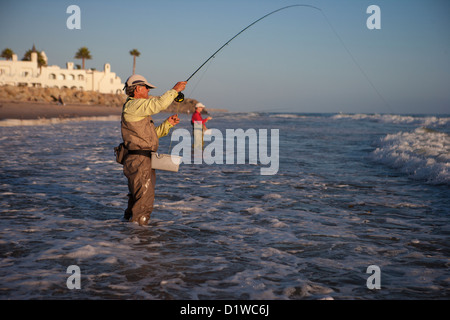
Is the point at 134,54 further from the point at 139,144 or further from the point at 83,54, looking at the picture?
the point at 139,144

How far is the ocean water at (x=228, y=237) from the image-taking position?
11.3 feet

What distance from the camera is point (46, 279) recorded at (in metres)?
3.47

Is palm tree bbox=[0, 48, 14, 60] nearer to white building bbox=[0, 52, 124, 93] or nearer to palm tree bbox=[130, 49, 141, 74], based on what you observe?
white building bbox=[0, 52, 124, 93]

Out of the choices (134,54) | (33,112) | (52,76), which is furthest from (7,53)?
(33,112)

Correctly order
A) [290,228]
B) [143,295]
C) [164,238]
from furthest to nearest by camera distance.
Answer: [290,228], [164,238], [143,295]

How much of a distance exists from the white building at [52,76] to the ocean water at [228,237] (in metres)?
86.7

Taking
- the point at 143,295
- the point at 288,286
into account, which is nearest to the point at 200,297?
the point at 143,295

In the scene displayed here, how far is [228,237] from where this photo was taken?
16.1 ft

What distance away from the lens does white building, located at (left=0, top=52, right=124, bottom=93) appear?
3329 inches

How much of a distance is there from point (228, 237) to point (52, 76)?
94889 mm

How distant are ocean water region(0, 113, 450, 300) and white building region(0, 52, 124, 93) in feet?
284

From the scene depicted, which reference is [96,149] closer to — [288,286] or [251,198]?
[251,198]

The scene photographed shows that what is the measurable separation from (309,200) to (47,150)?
951cm

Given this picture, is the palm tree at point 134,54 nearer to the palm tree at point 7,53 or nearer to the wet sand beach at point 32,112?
the palm tree at point 7,53
